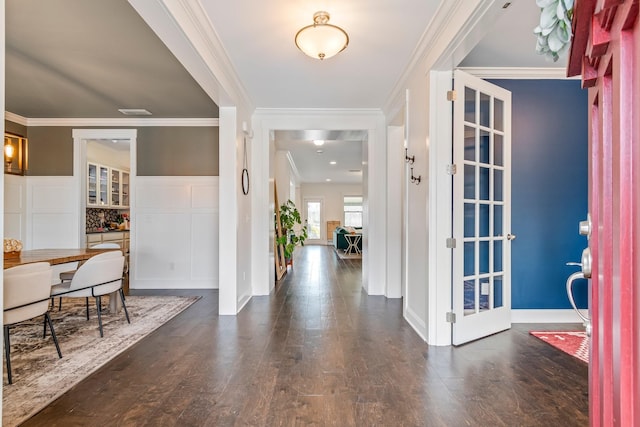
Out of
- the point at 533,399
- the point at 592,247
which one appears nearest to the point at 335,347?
the point at 533,399

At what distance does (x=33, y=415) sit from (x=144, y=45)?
9.14 ft

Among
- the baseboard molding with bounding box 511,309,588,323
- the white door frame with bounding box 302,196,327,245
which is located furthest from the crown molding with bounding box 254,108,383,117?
the white door frame with bounding box 302,196,327,245

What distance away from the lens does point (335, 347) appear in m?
2.85

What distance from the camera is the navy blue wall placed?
351 centimetres

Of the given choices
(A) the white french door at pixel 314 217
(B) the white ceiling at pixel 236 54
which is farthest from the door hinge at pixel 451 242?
(A) the white french door at pixel 314 217

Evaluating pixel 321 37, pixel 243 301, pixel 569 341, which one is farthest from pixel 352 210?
pixel 321 37

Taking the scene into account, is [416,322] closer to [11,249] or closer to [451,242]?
[451,242]

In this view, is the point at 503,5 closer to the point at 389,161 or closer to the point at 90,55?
the point at 389,161

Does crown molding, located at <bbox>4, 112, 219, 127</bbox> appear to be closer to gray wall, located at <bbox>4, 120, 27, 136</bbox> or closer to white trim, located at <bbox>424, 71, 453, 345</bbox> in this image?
gray wall, located at <bbox>4, 120, 27, 136</bbox>

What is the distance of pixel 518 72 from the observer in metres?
3.47

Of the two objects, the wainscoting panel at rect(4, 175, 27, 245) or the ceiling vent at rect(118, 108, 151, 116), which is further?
the wainscoting panel at rect(4, 175, 27, 245)

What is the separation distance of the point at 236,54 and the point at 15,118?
4.20 metres

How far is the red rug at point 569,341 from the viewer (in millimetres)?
2729

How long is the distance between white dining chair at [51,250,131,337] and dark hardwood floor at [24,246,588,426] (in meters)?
0.66
